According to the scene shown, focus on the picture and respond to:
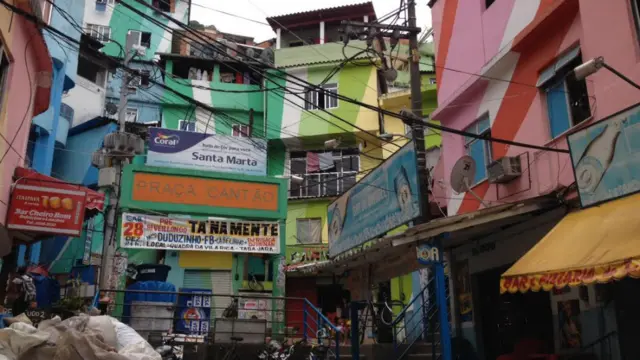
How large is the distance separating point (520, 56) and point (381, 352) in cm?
688

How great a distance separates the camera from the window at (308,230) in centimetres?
2898

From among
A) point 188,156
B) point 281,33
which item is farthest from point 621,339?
point 281,33

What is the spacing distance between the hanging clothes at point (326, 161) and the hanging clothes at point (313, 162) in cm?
16

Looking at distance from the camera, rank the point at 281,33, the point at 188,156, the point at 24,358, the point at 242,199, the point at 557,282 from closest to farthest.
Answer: the point at 24,358 < the point at 557,282 < the point at 242,199 < the point at 188,156 < the point at 281,33

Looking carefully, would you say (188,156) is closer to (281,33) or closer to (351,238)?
(351,238)

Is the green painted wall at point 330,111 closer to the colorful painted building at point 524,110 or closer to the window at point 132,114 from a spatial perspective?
the window at point 132,114

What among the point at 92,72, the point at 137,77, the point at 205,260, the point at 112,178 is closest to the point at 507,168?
the point at 112,178

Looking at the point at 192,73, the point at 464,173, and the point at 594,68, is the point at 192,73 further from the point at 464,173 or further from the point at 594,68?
the point at 594,68

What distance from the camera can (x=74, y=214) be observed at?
12094 mm

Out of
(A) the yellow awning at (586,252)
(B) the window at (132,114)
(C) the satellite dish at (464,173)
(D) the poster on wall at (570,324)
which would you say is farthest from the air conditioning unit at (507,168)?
(B) the window at (132,114)

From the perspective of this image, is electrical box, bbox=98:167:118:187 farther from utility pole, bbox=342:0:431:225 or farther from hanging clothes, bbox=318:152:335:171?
hanging clothes, bbox=318:152:335:171

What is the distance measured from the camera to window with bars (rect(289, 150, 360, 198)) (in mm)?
29466

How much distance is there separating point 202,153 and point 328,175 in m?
10.1

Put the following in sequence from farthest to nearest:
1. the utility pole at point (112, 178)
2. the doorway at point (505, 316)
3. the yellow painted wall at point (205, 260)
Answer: the yellow painted wall at point (205, 260), the utility pole at point (112, 178), the doorway at point (505, 316)
